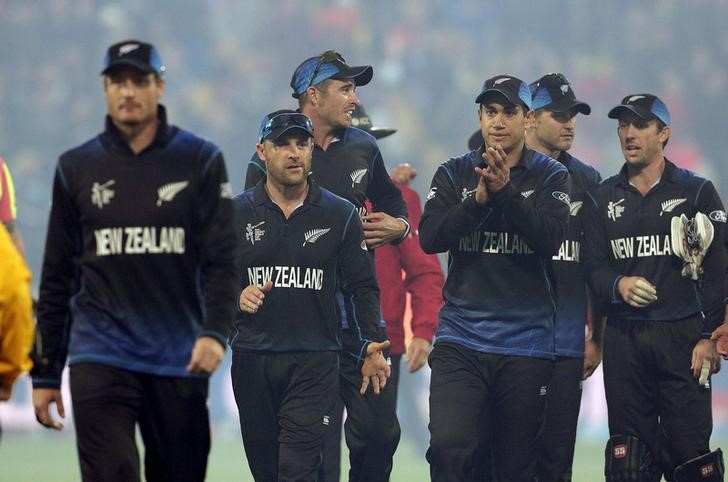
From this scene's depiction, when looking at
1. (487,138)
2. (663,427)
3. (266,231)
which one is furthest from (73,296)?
(663,427)

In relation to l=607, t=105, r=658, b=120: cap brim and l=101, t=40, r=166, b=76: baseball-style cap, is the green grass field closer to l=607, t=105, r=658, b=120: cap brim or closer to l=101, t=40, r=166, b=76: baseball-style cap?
l=607, t=105, r=658, b=120: cap brim

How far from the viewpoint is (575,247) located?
8773 millimetres

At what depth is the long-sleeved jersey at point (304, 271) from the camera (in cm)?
778

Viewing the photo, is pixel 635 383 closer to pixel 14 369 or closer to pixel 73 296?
pixel 73 296

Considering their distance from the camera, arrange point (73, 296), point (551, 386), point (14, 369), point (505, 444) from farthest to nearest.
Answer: point (551, 386) < point (505, 444) < point (73, 296) < point (14, 369)

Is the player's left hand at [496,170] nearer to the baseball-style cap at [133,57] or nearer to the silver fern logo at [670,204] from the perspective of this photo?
the silver fern logo at [670,204]

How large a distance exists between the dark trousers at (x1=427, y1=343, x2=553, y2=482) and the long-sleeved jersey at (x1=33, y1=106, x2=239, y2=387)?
2168 mm

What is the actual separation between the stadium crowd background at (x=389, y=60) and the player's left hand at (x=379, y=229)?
39.2 feet

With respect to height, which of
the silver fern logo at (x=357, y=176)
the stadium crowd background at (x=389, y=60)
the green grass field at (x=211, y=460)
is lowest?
the green grass field at (x=211, y=460)

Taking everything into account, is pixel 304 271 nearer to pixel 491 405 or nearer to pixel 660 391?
pixel 491 405

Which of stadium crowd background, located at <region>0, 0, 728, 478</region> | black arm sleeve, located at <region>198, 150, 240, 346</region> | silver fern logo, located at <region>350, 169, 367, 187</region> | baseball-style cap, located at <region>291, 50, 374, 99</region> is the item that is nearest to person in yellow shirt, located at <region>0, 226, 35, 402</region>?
black arm sleeve, located at <region>198, 150, 240, 346</region>

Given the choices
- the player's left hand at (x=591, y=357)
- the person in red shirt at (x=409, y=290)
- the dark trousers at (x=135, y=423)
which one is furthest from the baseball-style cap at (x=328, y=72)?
the dark trousers at (x=135, y=423)

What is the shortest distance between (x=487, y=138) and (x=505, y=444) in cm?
165

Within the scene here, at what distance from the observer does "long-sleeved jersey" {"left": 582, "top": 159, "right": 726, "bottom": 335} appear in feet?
28.2
